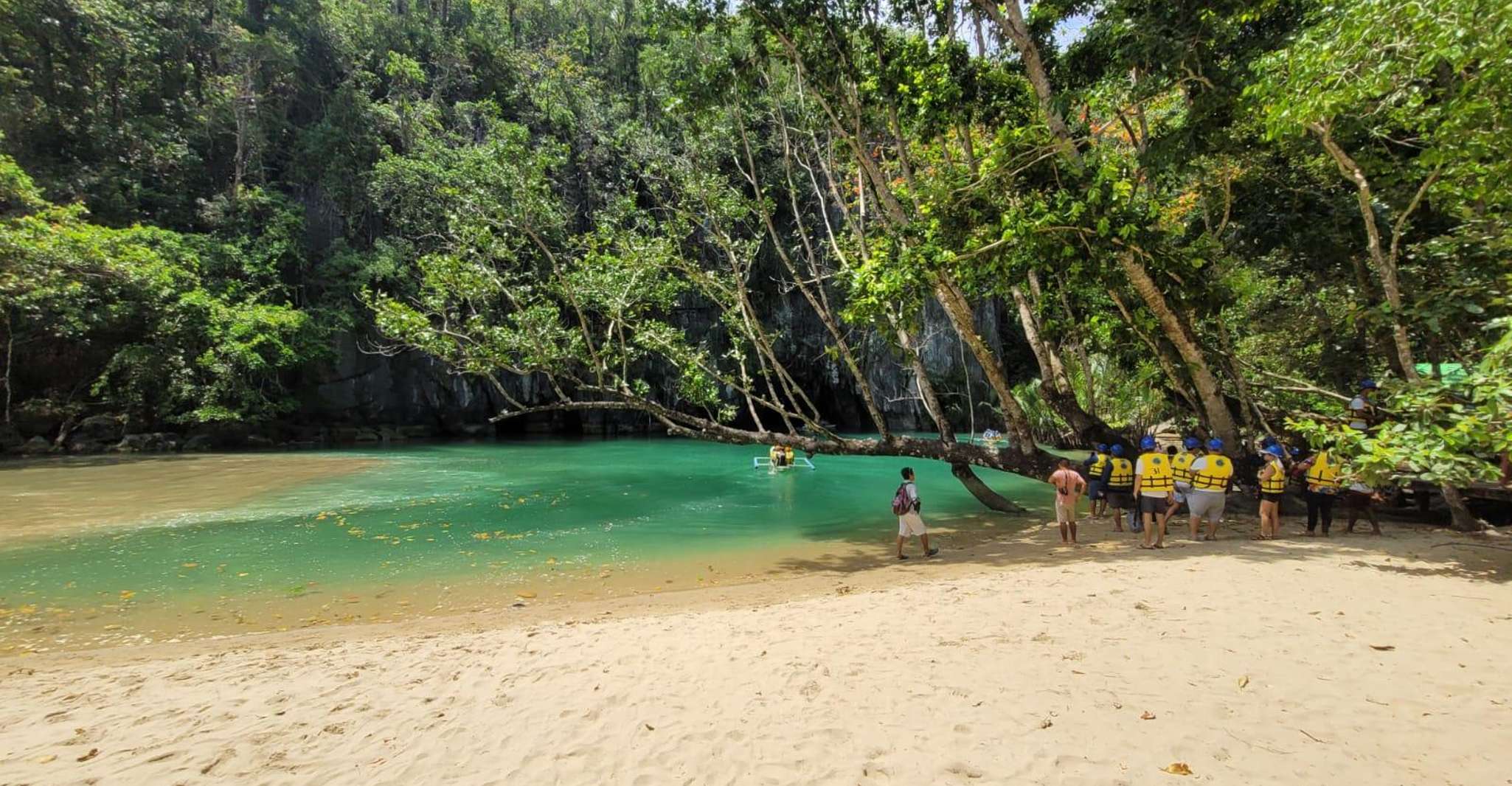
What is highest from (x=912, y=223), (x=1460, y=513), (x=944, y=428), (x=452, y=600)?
(x=912, y=223)

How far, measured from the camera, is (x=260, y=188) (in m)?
23.7

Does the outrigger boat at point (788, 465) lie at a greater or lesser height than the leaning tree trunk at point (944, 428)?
lesser

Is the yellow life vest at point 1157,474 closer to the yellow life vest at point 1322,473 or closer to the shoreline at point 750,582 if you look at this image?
the shoreline at point 750,582

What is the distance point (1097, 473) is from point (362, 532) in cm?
1091

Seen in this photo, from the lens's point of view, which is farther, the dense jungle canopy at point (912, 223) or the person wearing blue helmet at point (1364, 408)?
the person wearing blue helmet at point (1364, 408)

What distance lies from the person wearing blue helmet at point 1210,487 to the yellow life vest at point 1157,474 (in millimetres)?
379

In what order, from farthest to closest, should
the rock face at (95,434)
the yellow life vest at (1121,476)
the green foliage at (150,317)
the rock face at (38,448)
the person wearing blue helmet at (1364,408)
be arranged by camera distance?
1. the rock face at (95,434)
2. the rock face at (38,448)
3. the green foliage at (150,317)
4. the yellow life vest at (1121,476)
5. the person wearing blue helmet at (1364,408)

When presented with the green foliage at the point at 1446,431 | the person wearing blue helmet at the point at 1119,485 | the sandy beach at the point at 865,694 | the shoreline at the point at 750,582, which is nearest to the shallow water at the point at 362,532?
the shoreline at the point at 750,582

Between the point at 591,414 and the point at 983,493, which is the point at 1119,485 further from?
the point at 591,414

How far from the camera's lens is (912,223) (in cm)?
790

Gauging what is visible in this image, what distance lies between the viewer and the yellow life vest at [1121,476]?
8375 millimetres

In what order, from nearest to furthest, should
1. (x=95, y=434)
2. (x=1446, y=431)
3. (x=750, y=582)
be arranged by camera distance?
(x=1446, y=431), (x=750, y=582), (x=95, y=434)

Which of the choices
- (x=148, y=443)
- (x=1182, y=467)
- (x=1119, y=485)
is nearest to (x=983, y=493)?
(x=1119, y=485)

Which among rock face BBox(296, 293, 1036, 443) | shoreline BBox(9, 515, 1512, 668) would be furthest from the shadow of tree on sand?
Answer: rock face BBox(296, 293, 1036, 443)
